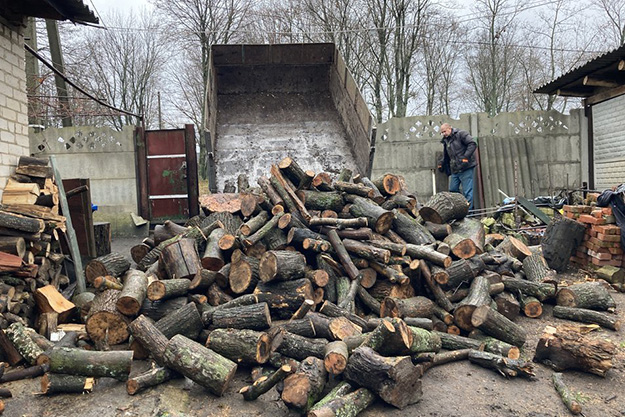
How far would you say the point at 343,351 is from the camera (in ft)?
9.59

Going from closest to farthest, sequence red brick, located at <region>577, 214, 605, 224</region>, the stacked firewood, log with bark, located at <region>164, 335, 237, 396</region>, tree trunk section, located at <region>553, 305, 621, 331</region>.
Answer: log with bark, located at <region>164, 335, 237, 396</region>, the stacked firewood, tree trunk section, located at <region>553, 305, 621, 331</region>, red brick, located at <region>577, 214, 605, 224</region>

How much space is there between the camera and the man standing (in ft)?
26.1

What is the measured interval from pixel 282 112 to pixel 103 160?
3.94m

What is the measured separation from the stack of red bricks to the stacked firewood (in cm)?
633

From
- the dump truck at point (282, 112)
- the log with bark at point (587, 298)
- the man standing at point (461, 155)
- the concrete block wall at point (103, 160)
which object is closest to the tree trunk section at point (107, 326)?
the dump truck at point (282, 112)

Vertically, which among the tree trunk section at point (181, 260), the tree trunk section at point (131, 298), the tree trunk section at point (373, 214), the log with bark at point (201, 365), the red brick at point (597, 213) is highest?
the tree trunk section at point (373, 214)

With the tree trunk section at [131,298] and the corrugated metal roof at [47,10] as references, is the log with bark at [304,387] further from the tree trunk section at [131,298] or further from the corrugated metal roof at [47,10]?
the corrugated metal roof at [47,10]

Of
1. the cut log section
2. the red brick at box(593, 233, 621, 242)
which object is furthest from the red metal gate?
the red brick at box(593, 233, 621, 242)

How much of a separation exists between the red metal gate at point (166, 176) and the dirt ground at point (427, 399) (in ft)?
20.0

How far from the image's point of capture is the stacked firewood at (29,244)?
12.5 ft

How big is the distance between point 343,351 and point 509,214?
6.67m

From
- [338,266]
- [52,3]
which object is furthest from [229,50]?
[338,266]

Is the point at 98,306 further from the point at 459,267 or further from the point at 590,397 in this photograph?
the point at 590,397

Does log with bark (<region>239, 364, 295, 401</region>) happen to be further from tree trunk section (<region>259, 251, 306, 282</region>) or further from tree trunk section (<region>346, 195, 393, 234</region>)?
tree trunk section (<region>346, 195, 393, 234</region>)
